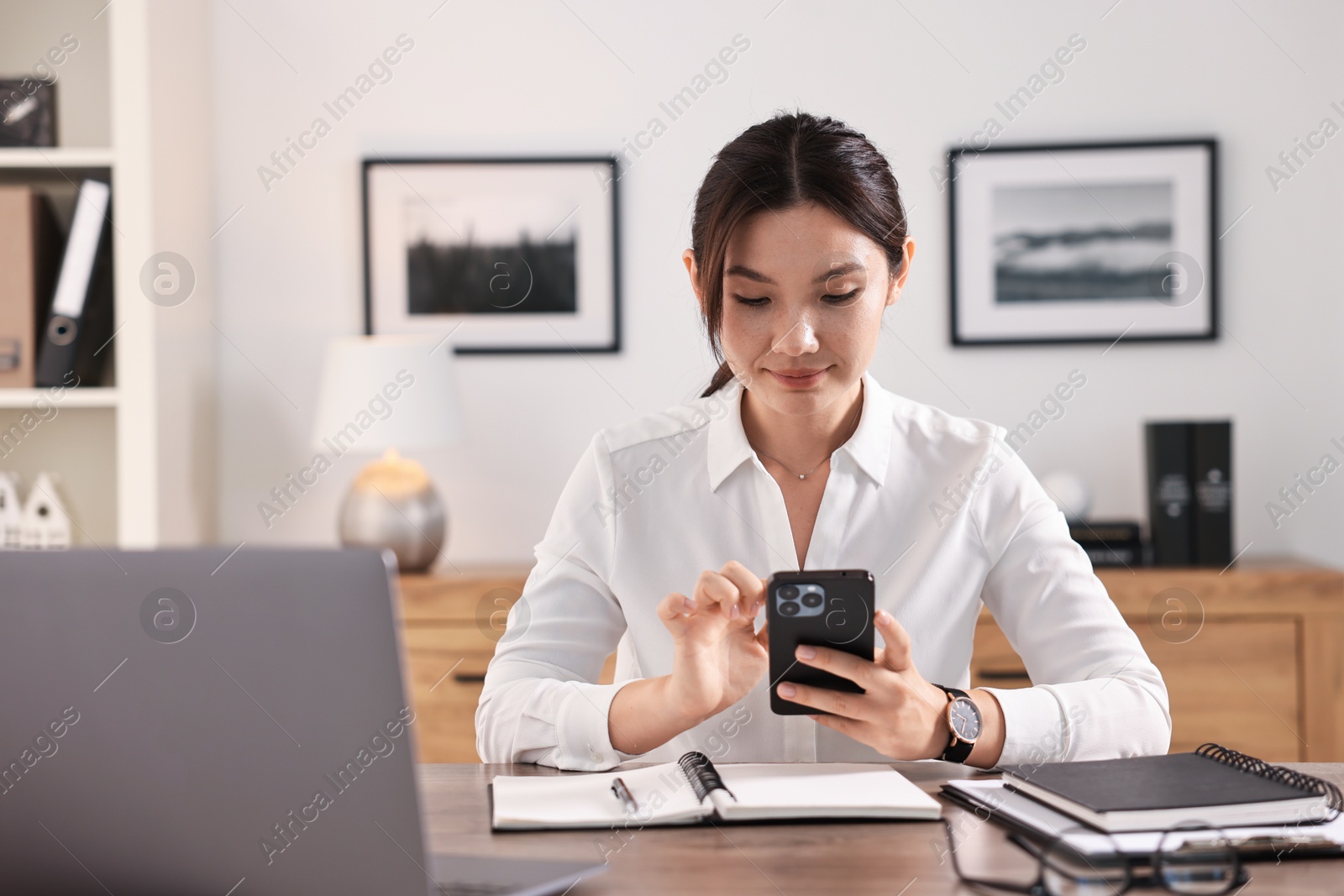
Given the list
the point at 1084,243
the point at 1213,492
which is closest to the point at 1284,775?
the point at 1213,492

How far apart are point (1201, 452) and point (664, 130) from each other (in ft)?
4.97

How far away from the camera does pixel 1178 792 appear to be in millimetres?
839

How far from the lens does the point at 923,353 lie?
282cm

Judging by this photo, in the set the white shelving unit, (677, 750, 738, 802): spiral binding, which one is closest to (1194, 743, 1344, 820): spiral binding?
(677, 750, 738, 802): spiral binding

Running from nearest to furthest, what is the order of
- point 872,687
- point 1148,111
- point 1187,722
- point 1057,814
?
point 1057,814
point 872,687
point 1187,722
point 1148,111

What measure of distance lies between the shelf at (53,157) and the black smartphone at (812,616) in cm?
215

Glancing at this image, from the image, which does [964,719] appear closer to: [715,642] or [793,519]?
[715,642]

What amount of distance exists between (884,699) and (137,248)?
6.99ft

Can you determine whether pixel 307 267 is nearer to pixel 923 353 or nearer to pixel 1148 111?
pixel 923 353

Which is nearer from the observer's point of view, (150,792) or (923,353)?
(150,792)

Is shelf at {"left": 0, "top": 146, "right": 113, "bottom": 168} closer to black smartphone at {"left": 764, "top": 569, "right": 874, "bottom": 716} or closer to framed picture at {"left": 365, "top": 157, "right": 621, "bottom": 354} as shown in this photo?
framed picture at {"left": 365, "top": 157, "right": 621, "bottom": 354}

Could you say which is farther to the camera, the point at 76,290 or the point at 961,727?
the point at 76,290

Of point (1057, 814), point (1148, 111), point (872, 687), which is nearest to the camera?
point (1057, 814)

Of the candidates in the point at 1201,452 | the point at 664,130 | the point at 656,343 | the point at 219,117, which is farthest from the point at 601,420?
the point at 1201,452
